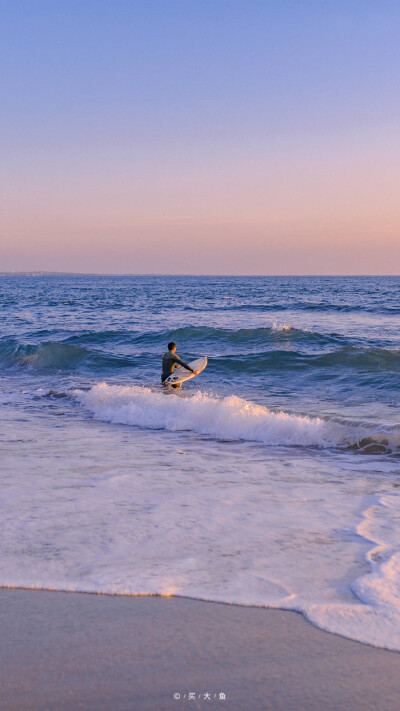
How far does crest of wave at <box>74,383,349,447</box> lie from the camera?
9.84 m

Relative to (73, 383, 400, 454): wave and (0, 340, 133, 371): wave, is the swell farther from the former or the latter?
(73, 383, 400, 454): wave

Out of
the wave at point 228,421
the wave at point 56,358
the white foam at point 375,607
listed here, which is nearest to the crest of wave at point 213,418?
the wave at point 228,421

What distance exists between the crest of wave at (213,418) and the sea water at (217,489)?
0.04 meters

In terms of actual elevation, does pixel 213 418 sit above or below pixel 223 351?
below

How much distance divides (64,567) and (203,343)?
21257 millimetres

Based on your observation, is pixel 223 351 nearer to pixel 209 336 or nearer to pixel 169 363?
pixel 209 336

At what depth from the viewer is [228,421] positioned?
34.9 ft

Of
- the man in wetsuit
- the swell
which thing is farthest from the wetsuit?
the swell

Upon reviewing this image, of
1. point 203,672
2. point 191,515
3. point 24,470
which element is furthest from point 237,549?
point 24,470

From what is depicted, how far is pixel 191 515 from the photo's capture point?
18.1 feet

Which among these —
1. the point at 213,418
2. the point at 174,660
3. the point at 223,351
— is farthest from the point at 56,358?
the point at 174,660

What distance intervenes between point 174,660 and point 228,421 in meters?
7.64

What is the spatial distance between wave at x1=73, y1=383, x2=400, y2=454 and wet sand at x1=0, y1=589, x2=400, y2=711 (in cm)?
619

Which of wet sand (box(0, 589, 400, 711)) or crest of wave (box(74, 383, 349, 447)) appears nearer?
wet sand (box(0, 589, 400, 711))
